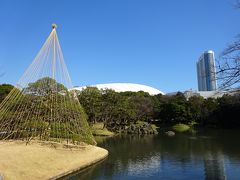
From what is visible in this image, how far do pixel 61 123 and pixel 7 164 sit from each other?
8315 mm

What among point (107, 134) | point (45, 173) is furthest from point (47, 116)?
point (107, 134)

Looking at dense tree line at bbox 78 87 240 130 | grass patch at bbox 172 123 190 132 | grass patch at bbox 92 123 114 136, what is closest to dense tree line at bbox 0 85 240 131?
dense tree line at bbox 78 87 240 130

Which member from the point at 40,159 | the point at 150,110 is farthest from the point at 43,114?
the point at 150,110

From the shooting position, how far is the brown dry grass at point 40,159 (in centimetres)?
1582

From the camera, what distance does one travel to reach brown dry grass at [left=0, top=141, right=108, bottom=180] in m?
15.8

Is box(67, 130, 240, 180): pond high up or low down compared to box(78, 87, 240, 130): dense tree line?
down

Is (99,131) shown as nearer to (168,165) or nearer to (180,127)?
(180,127)

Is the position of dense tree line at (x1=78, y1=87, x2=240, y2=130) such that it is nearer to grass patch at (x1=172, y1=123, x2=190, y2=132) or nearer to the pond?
grass patch at (x1=172, y1=123, x2=190, y2=132)

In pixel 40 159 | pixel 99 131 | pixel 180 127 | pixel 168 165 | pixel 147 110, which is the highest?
pixel 147 110

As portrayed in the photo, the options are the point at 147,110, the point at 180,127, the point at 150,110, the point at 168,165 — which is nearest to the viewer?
the point at 168,165

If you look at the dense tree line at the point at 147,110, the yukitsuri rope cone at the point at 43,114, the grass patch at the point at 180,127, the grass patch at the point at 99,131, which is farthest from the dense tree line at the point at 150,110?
the yukitsuri rope cone at the point at 43,114

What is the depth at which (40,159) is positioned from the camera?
18.4m

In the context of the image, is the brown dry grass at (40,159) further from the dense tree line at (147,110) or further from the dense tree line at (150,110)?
the dense tree line at (150,110)

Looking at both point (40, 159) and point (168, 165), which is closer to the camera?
point (40, 159)
